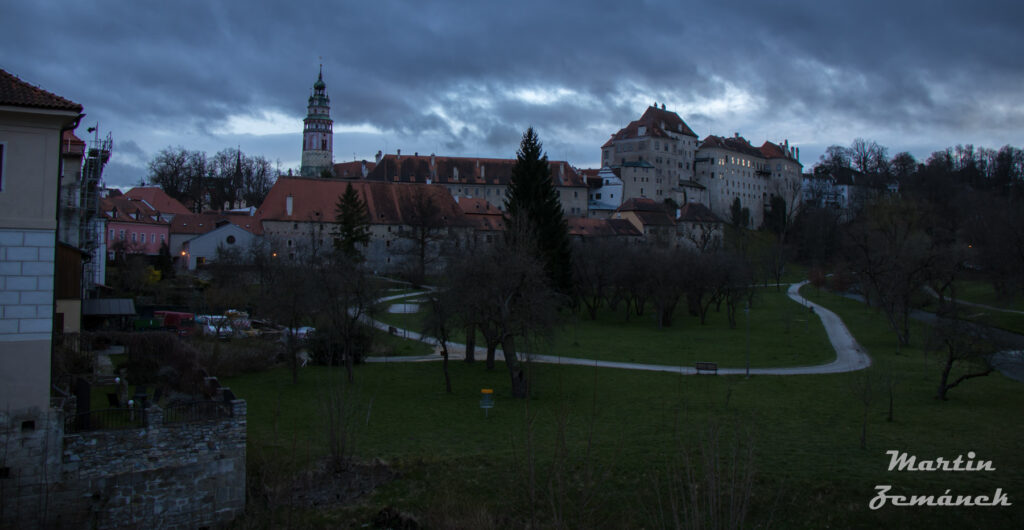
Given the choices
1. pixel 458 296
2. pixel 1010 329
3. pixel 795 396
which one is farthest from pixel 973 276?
pixel 458 296

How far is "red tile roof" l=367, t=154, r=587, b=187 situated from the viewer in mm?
103500

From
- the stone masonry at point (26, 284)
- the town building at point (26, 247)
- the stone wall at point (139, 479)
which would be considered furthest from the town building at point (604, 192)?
the stone masonry at point (26, 284)

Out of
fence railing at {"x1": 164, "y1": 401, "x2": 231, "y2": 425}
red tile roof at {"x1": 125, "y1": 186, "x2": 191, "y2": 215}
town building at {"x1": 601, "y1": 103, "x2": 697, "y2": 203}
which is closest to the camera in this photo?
fence railing at {"x1": 164, "y1": 401, "x2": 231, "y2": 425}

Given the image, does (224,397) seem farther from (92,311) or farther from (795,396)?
(92,311)

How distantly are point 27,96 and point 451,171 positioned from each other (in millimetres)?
95088

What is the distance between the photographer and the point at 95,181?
115 feet

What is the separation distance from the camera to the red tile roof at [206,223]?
70.2m

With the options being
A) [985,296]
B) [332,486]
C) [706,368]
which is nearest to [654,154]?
[985,296]

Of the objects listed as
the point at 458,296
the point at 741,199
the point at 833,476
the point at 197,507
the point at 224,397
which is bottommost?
the point at 197,507

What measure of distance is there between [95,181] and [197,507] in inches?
1007

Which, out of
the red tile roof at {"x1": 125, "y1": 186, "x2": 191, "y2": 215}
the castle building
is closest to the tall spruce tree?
the red tile roof at {"x1": 125, "y1": 186, "x2": 191, "y2": 215}

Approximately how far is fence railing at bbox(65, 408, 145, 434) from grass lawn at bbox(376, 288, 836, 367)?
1676 centimetres

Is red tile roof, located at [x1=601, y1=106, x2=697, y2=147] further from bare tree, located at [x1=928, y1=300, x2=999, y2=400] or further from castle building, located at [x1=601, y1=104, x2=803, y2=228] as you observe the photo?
bare tree, located at [x1=928, y1=300, x2=999, y2=400]

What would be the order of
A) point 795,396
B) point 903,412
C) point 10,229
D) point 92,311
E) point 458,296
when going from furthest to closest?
point 92,311, point 458,296, point 795,396, point 903,412, point 10,229
